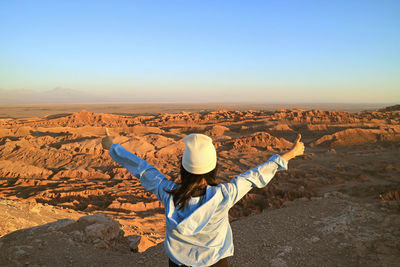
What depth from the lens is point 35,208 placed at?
5.31m

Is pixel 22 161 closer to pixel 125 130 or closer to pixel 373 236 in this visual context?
pixel 125 130

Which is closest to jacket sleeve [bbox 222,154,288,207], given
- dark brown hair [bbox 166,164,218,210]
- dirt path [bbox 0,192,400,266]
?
dark brown hair [bbox 166,164,218,210]

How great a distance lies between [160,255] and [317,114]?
68.8 ft

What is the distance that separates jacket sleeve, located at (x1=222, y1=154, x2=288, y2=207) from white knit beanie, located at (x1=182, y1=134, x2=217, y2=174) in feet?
0.57

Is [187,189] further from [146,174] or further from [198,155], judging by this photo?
[146,174]

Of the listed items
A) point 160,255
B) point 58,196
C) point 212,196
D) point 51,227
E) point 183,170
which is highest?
point 183,170

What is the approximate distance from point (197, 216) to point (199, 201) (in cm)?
8

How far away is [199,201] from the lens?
141 cm

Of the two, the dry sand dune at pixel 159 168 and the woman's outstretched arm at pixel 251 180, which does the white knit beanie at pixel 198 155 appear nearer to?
the woman's outstretched arm at pixel 251 180

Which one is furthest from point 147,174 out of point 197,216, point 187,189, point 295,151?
point 295,151

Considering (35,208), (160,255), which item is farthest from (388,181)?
(35,208)

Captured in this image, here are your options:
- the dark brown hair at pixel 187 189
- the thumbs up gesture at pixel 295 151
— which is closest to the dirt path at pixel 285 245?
the thumbs up gesture at pixel 295 151

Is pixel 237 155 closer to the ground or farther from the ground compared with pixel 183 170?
closer to the ground

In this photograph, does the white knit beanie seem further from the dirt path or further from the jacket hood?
the dirt path
